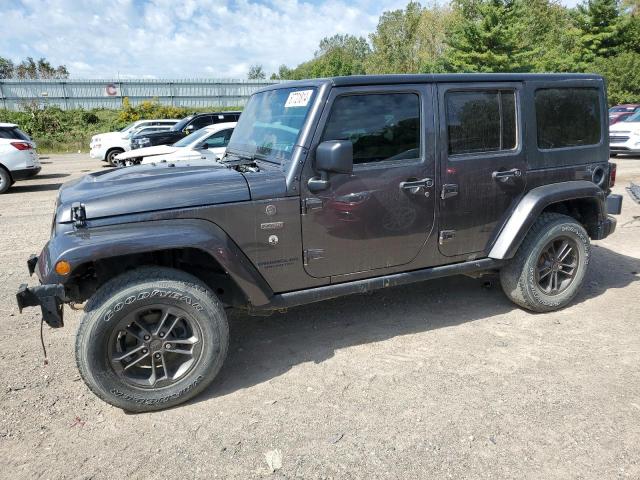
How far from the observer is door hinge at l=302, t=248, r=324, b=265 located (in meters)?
3.35

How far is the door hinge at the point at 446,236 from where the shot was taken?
379 centimetres

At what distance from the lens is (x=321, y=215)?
131 inches

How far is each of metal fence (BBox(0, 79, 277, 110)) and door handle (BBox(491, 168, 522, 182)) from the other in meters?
29.4

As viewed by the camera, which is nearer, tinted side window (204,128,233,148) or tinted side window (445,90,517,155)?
tinted side window (445,90,517,155)

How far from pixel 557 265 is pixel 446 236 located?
4.25 feet

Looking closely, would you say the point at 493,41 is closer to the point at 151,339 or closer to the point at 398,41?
the point at 398,41

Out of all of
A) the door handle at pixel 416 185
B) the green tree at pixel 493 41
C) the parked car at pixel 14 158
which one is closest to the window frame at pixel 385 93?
the door handle at pixel 416 185

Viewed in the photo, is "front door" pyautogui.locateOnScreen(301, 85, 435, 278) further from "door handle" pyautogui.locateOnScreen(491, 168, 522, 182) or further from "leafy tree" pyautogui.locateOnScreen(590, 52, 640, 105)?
"leafy tree" pyautogui.locateOnScreen(590, 52, 640, 105)

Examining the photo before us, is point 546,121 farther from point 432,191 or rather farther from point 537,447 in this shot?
point 537,447

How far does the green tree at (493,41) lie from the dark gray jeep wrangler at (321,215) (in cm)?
3001

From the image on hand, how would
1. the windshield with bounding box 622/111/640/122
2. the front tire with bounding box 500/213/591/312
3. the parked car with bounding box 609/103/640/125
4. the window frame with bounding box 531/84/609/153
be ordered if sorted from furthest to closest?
1. the parked car with bounding box 609/103/640/125
2. the windshield with bounding box 622/111/640/122
3. the front tire with bounding box 500/213/591/312
4. the window frame with bounding box 531/84/609/153

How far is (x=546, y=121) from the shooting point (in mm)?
4117

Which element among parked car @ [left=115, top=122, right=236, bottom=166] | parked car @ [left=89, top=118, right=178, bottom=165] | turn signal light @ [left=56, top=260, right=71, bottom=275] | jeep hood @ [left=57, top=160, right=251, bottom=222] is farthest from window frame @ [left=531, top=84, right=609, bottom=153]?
parked car @ [left=89, top=118, right=178, bottom=165]

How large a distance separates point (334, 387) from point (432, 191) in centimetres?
158
